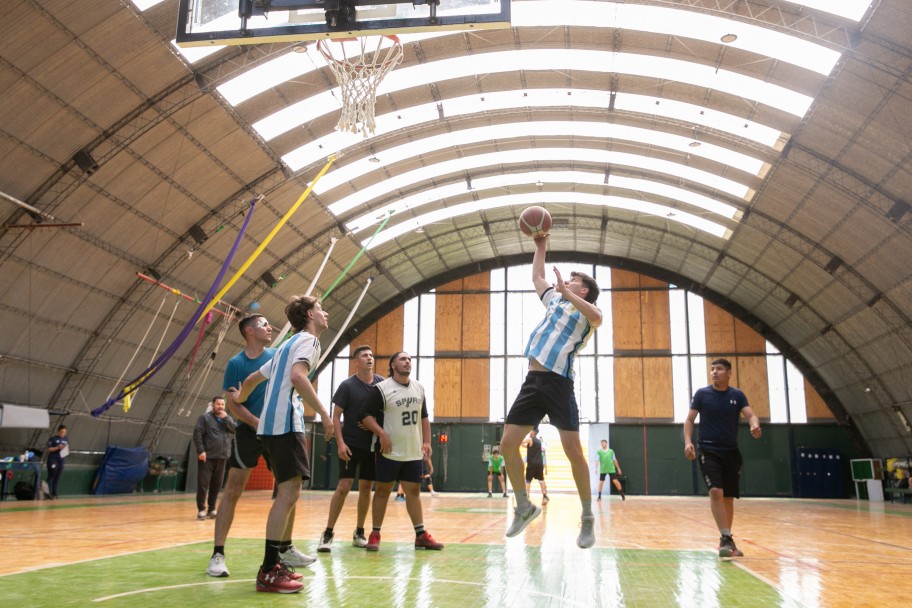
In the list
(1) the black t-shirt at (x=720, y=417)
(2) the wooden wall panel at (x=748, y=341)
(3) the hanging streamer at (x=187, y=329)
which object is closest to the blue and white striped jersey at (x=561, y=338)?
(1) the black t-shirt at (x=720, y=417)

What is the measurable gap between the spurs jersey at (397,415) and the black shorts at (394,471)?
5 cm

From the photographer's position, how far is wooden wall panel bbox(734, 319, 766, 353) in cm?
3138

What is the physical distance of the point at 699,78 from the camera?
1892 centimetres

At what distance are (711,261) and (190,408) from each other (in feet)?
71.3

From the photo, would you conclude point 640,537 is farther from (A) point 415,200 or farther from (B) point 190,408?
(B) point 190,408

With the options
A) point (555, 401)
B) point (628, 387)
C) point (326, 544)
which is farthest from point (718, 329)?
point (555, 401)

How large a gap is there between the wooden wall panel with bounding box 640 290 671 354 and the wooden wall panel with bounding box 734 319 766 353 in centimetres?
300

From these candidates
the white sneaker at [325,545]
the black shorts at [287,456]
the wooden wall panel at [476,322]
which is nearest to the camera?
the black shorts at [287,456]

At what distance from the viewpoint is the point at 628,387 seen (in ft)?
103

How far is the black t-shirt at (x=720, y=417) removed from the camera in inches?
280

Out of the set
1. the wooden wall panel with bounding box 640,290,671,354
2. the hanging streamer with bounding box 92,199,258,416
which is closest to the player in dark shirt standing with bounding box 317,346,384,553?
the hanging streamer with bounding box 92,199,258,416

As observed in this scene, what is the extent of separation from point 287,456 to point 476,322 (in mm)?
28389

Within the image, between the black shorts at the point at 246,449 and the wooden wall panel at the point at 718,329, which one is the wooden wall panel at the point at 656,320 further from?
the black shorts at the point at 246,449

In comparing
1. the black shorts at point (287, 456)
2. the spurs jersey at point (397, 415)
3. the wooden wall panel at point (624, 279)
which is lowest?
the black shorts at point (287, 456)
